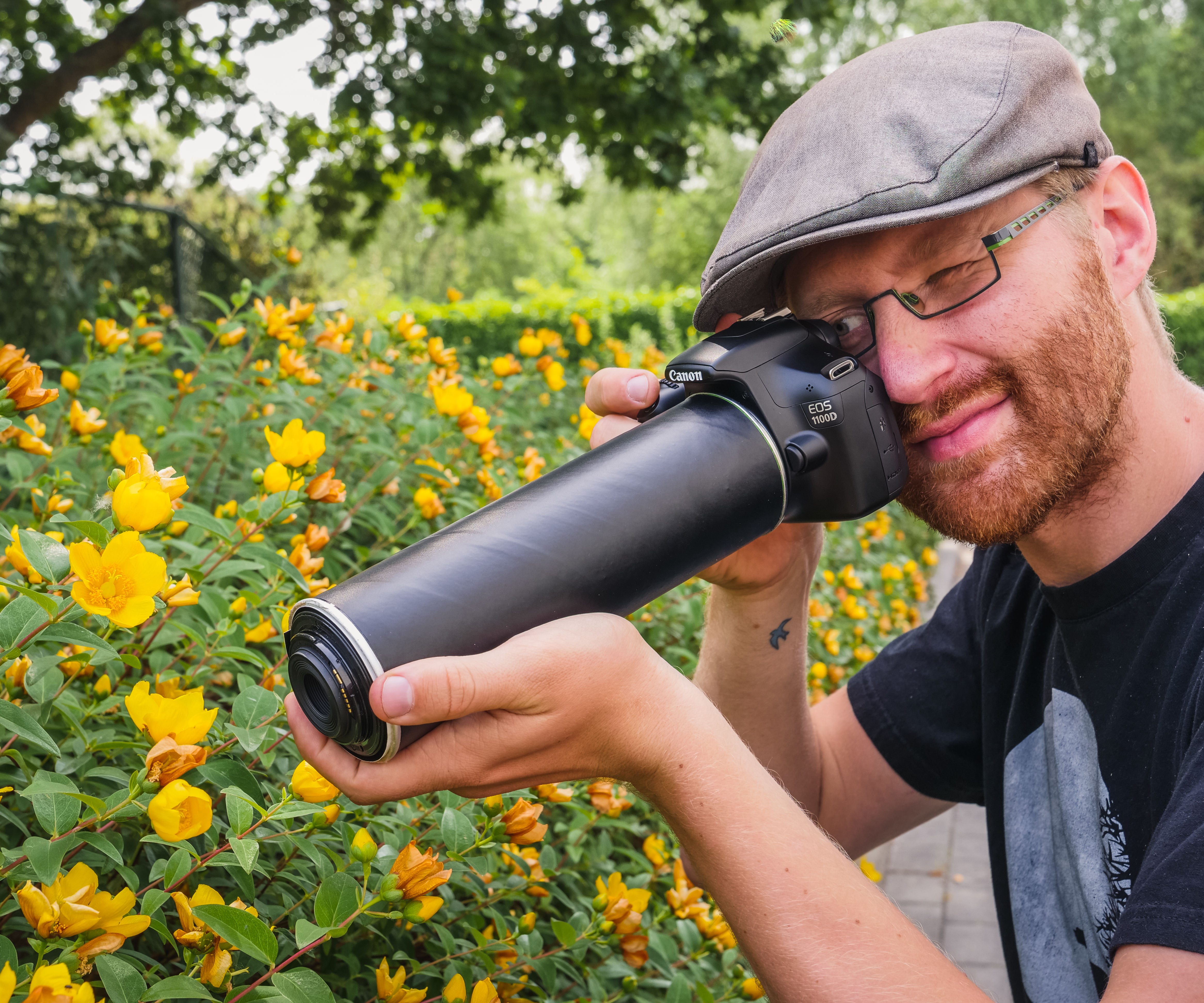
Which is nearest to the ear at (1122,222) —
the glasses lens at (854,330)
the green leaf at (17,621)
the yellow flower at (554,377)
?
the glasses lens at (854,330)

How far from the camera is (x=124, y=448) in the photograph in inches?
47.7

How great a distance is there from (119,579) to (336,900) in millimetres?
334

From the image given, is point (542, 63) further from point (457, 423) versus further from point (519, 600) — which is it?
point (519, 600)

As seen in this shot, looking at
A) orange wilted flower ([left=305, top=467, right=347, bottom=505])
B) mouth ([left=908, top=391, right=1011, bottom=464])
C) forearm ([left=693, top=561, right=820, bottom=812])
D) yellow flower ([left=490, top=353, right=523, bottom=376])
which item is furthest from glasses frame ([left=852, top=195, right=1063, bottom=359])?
yellow flower ([left=490, top=353, right=523, bottom=376])

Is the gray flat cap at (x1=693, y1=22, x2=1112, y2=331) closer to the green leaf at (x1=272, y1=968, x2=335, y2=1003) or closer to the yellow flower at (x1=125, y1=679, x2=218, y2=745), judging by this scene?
the yellow flower at (x1=125, y1=679, x2=218, y2=745)

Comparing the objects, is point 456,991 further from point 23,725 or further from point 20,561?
point 20,561

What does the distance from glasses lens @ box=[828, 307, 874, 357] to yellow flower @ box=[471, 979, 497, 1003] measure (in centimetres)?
78

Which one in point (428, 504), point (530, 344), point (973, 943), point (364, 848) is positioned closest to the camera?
point (364, 848)

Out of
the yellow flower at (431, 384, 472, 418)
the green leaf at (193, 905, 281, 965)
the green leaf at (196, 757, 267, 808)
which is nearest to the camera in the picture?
the green leaf at (193, 905, 281, 965)

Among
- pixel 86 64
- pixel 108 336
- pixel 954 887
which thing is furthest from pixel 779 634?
pixel 86 64

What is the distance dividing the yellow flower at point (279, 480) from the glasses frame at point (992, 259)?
2.13 ft

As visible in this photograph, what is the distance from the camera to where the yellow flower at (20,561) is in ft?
3.02

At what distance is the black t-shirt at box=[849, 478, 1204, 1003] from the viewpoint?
969 millimetres

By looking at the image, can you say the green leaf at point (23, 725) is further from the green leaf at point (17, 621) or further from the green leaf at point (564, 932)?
the green leaf at point (564, 932)
